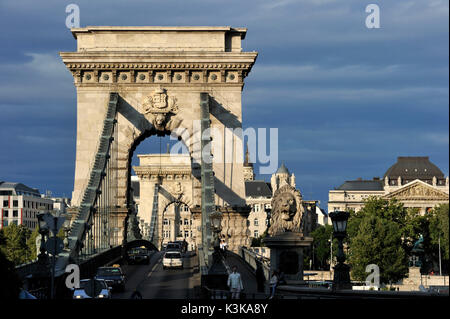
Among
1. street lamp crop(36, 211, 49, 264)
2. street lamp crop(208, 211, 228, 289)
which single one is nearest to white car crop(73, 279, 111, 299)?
street lamp crop(36, 211, 49, 264)

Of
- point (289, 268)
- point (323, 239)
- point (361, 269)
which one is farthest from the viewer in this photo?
point (323, 239)

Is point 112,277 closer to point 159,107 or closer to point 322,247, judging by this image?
point 159,107

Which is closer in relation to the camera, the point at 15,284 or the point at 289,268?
the point at 15,284

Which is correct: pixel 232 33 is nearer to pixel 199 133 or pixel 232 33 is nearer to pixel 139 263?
pixel 199 133

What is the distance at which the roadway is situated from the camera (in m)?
47.9

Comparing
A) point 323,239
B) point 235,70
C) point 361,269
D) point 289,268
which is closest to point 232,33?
point 235,70

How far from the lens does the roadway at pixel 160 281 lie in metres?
47.9

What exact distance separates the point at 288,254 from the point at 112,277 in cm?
1567

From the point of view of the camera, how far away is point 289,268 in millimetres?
38250

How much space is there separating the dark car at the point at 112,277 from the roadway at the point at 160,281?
0.45 metres

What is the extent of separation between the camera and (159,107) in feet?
229

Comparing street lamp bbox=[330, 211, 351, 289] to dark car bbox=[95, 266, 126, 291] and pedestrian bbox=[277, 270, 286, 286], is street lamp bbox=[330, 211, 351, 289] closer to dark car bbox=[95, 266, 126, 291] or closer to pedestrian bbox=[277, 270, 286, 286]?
pedestrian bbox=[277, 270, 286, 286]
